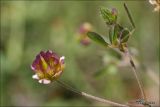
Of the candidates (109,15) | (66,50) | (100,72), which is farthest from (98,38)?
(66,50)

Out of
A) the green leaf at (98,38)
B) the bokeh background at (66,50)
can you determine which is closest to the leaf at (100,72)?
the bokeh background at (66,50)

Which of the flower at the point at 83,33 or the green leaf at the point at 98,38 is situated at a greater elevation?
the flower at the point at 83,33

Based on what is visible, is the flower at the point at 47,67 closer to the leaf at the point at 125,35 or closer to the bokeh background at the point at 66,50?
the leaf at the point at 125,35

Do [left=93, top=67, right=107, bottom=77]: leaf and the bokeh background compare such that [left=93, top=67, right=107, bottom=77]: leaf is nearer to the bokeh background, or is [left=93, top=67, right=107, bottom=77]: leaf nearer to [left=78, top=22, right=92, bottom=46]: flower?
[left=78, top=22, right=92, bottom=46]: flower

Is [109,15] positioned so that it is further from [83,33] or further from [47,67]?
[83,33]

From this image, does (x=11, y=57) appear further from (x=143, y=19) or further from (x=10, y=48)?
(x=143, y=19)

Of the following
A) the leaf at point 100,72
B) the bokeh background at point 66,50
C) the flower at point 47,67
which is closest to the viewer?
the flower at point 47,67
